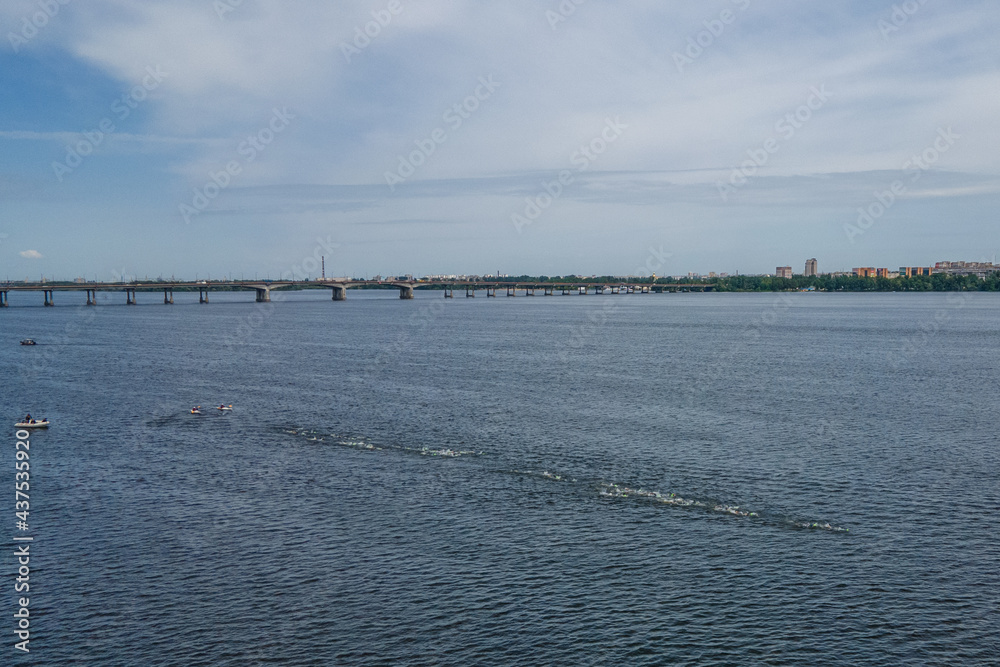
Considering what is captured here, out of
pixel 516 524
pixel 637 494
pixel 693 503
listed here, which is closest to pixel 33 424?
pixel 516 524

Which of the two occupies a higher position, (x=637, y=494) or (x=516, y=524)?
(x=637, y=494)

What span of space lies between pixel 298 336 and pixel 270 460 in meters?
A: 111

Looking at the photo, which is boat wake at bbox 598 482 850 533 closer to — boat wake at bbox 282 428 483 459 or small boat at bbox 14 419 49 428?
boat wake at bbox 282 428 483 459

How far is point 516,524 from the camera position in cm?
4159

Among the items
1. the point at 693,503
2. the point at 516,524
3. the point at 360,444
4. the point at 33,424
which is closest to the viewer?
the point at 516,524

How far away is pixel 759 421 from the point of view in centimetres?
6712

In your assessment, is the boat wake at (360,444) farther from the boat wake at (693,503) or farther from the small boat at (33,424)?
the small boat at (33,424)

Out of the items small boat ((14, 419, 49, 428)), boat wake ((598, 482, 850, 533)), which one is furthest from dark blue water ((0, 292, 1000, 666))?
small boat ((14, 419, 49, 428))

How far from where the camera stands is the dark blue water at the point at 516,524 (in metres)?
30.1

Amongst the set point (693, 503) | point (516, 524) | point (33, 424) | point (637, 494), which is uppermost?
point (33, 424)

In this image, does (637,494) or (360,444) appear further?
(360,444)

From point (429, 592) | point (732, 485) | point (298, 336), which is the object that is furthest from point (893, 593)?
point (298, 336)

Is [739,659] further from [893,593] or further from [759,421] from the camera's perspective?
[759,421]

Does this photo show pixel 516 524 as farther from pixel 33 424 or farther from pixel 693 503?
pixel 33 424
